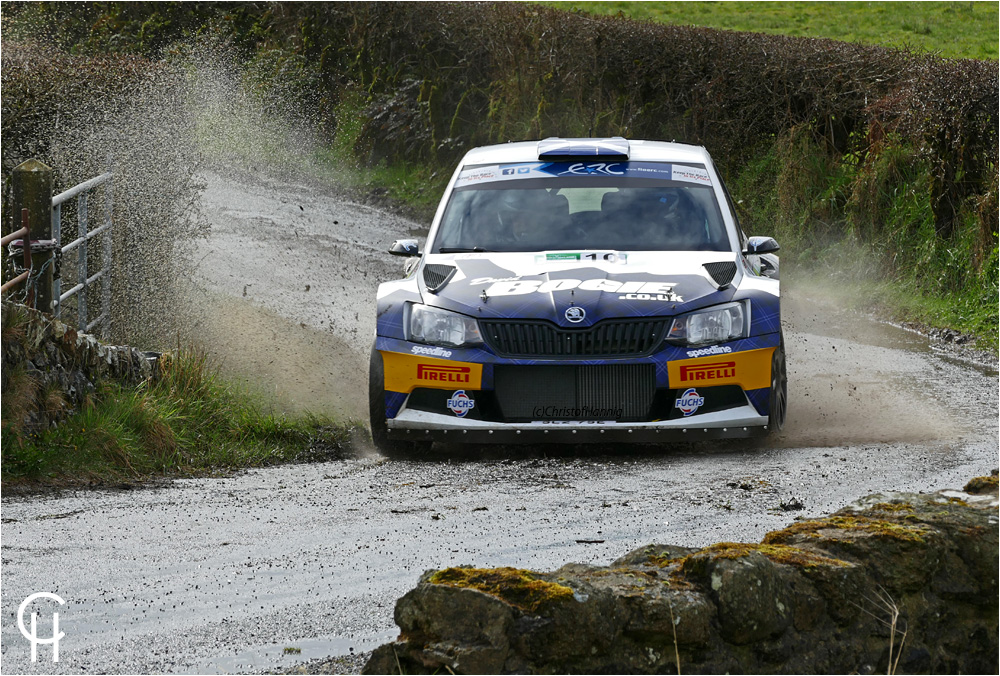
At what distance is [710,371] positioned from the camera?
7.34 meters

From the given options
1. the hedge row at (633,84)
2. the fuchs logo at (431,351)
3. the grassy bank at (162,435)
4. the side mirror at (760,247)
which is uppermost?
the hedge row at (633,84)

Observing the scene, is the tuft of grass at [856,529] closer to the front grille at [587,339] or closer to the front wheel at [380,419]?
the front grille at [587,339]

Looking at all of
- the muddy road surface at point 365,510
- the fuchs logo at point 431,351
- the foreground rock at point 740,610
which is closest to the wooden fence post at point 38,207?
the muddy road surface at point 365,510

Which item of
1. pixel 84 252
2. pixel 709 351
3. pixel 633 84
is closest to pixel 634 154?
pixel 709 351

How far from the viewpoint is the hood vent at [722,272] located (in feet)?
25.0

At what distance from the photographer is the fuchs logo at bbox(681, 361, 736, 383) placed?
730 cm

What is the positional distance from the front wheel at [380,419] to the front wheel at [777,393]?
2.17 m

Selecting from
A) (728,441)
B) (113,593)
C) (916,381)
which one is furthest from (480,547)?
(916,381)

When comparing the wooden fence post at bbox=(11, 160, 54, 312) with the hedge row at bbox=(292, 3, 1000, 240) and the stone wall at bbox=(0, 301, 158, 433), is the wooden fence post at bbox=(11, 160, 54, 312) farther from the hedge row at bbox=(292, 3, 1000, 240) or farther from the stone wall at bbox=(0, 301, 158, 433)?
the hedge row at bbox=(292, 3, 1000, 240)

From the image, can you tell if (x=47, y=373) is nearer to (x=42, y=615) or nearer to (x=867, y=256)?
(x=42, y=615)

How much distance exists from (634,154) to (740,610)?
615cm

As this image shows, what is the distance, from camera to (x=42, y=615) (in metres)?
4.59

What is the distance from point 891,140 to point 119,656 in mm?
12887

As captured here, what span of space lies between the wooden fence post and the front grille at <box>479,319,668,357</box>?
3.39m
